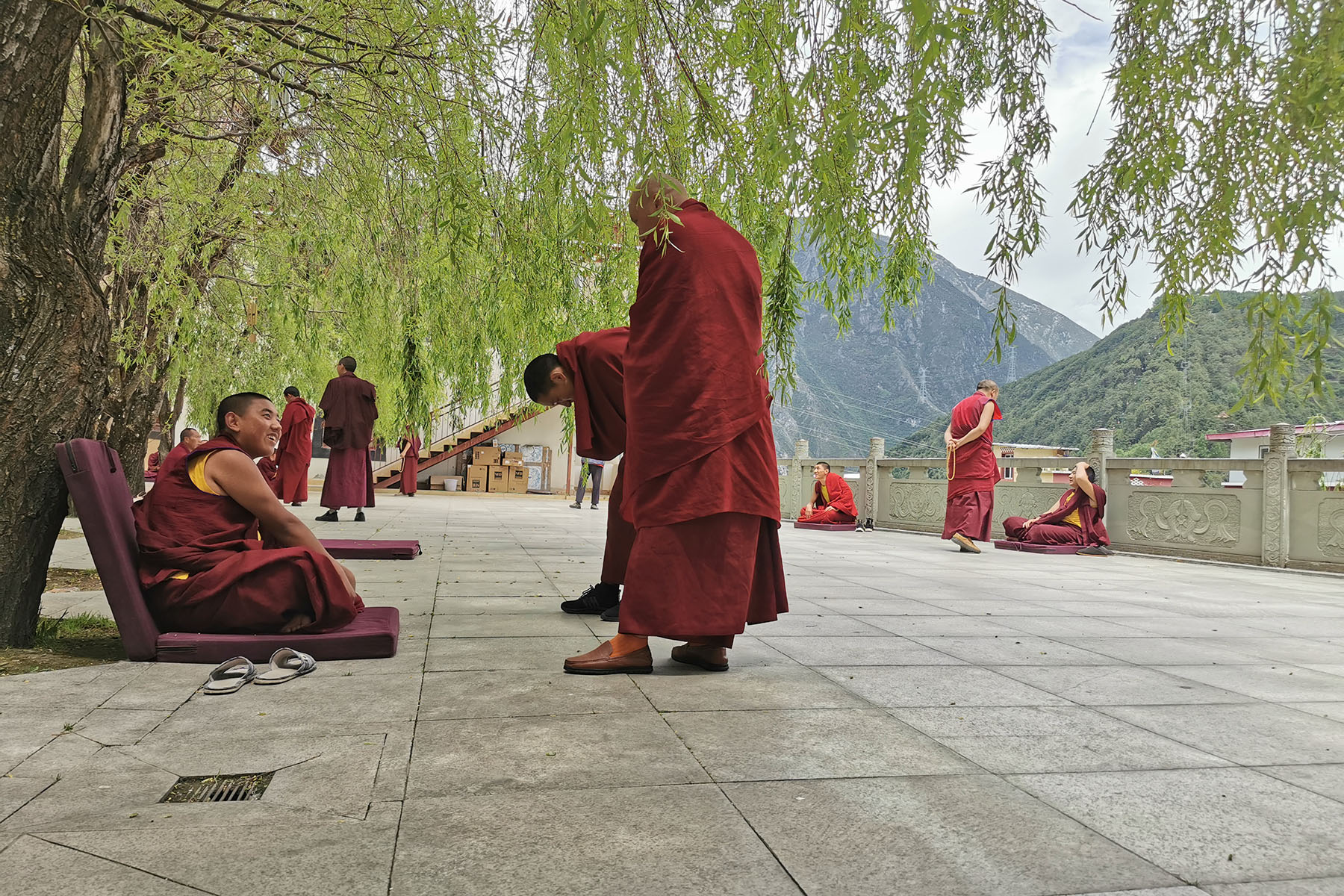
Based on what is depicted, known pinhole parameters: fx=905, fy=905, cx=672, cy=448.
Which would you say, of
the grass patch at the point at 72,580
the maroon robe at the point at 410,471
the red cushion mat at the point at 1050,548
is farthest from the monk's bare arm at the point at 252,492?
the maroon robe at the point at 410,471

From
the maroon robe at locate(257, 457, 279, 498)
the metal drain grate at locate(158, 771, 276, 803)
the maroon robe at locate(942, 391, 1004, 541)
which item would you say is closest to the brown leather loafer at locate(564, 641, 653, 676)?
the metal drain grate at locate(158, 771, 276, 803)

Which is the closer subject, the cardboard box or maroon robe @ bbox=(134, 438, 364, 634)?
maroon robe @ bbox=(134, 438, 364, 634)

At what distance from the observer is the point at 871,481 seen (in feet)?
45.8

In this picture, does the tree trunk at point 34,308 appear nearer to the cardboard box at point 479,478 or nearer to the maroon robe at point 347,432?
the maroon robe at point 347,432

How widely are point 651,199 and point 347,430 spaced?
6.98 meters

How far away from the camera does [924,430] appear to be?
42094mm

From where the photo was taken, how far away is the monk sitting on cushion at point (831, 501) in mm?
13391

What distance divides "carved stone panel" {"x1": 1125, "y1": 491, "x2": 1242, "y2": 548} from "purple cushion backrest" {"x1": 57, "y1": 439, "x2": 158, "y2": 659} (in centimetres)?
969

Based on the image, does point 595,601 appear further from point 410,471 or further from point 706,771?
point 410,471

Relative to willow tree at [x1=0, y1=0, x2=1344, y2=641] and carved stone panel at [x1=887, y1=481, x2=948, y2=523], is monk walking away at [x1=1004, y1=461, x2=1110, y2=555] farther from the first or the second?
willow tree at [x1=0, y1=0, x2=1344, y2=641]

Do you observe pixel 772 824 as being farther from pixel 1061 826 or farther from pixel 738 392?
pixel 738 392

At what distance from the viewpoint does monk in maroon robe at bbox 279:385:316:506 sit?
10086 mm

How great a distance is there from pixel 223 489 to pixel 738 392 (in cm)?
192

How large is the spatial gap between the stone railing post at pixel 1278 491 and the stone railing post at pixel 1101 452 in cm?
185
